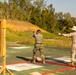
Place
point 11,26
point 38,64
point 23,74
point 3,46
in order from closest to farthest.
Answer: point 3,46, point 23,74, point 38,64, point 11,26

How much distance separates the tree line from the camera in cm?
5872

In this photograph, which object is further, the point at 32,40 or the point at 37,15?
the point at 37,15

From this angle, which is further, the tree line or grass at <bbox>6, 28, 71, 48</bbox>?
the tree line

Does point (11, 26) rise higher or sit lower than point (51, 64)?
higher

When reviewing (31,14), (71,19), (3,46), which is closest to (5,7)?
(31,14)

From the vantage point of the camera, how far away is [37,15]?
64.9 meters

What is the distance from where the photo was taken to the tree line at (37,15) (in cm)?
5872

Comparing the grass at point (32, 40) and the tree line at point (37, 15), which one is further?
the tree line at point (37, 15)

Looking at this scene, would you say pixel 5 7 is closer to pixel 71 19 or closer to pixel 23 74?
pixel 71 19

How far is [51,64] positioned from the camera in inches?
574

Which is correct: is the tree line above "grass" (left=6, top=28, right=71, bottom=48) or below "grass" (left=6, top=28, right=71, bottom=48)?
above

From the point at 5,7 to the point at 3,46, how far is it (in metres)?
49.5

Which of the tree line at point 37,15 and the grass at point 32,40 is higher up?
the tree line at point 37,15

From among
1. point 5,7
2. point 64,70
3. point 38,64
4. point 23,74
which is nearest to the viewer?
point 23,74
